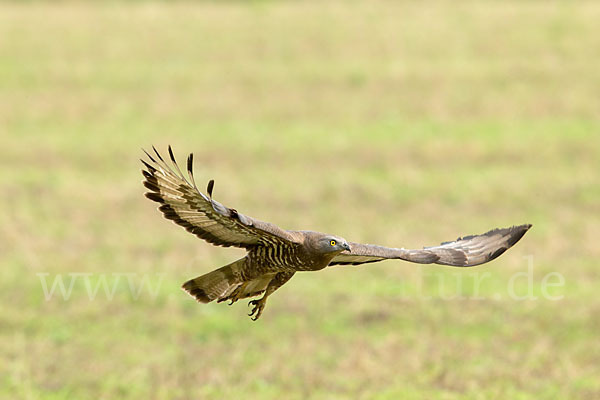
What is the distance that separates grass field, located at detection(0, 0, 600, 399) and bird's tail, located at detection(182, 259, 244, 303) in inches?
152

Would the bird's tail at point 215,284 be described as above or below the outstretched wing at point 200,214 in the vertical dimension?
below

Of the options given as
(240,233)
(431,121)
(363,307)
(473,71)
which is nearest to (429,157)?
(431,121)

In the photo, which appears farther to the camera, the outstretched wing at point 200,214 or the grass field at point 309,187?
the grass field at point 309,187

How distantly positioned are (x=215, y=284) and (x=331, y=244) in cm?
92

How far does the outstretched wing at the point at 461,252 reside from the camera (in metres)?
5.40

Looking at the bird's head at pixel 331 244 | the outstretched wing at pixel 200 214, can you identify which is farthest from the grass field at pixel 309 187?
the bird's head at pixel 331 244

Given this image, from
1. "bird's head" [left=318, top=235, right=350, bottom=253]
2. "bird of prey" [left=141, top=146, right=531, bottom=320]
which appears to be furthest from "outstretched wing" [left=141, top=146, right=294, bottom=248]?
"bird's head" [left=318, top=235, right=350, bottom=253]

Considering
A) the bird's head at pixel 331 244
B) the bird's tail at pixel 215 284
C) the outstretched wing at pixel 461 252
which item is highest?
the outstretched wing at pixel 461 252

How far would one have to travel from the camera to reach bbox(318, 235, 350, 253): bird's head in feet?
15.4

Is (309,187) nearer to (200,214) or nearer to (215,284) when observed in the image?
(215,284)

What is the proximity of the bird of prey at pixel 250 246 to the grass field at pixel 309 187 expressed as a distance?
3.81 meters

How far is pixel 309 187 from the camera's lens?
15812mm

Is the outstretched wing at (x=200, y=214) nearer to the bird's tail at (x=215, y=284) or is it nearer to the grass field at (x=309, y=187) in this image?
the bird's tail at (x=215, y=284)

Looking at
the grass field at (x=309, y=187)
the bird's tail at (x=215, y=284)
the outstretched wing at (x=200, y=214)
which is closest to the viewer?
the outstretched wing at (x=200, y=214)
